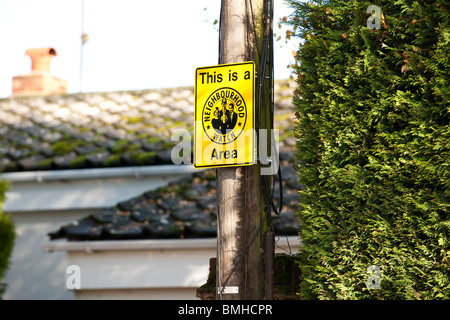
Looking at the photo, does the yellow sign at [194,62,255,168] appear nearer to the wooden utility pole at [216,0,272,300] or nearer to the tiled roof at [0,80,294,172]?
the wooden utility pole at [216,0,272,300]

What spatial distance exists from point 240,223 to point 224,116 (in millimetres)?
788

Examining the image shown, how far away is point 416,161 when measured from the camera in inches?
151

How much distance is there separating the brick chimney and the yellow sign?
10.4 meters

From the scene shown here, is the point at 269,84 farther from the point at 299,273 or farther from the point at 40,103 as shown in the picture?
the point at 40,103

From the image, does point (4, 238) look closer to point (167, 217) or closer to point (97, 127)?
point (167, 217)

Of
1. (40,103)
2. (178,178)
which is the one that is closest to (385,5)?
(178,178)

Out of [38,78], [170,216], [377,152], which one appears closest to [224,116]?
[377,152]

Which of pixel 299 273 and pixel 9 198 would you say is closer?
pixel 299 273

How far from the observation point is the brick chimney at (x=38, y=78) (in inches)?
554

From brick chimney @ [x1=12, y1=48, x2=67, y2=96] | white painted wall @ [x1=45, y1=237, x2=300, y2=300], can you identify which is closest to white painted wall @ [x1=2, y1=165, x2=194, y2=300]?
white painted wall @ [x1=45, y1=237, x2=300, y2=300]

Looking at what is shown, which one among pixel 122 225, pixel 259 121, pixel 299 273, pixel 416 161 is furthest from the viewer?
pixel 122 225

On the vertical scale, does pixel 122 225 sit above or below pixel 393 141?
below

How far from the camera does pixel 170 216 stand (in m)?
8.37
